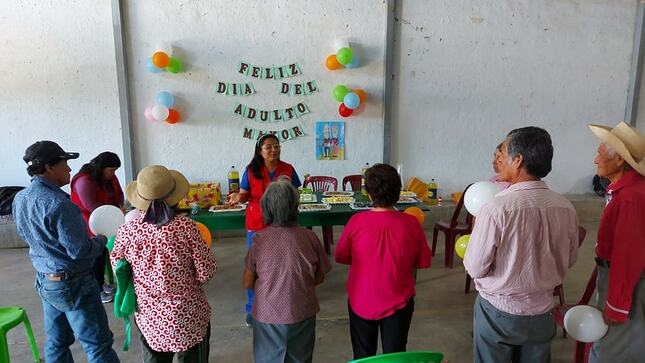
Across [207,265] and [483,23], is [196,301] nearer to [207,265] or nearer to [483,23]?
[207,265]

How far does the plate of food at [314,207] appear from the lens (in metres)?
3.56

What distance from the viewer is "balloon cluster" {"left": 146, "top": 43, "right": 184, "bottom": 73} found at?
493cm

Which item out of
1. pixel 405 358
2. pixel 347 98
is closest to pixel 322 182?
pixel 347 98

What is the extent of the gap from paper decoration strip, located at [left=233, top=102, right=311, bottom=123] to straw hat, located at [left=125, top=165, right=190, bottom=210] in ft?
11.4

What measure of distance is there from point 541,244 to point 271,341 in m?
1.24

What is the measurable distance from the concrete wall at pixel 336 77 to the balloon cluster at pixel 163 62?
0.11m

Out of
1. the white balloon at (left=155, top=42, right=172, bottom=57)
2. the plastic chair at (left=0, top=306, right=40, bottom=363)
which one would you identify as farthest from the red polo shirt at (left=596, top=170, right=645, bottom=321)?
the white balloon at (left=155, top=42, right=172, bottom=57)

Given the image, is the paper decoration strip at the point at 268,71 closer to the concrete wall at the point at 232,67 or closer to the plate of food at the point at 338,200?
the concrete wall at the point at 232,67

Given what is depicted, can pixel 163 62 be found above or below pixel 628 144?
above

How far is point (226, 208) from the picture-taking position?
365 cm

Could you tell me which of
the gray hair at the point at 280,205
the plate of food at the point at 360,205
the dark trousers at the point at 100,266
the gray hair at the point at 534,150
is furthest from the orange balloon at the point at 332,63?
the gray hair at the point at 534,150

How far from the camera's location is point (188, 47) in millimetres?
5188

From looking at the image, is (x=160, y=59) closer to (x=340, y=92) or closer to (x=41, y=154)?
(x=340, y=92)

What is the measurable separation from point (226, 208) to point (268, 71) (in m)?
2.31
